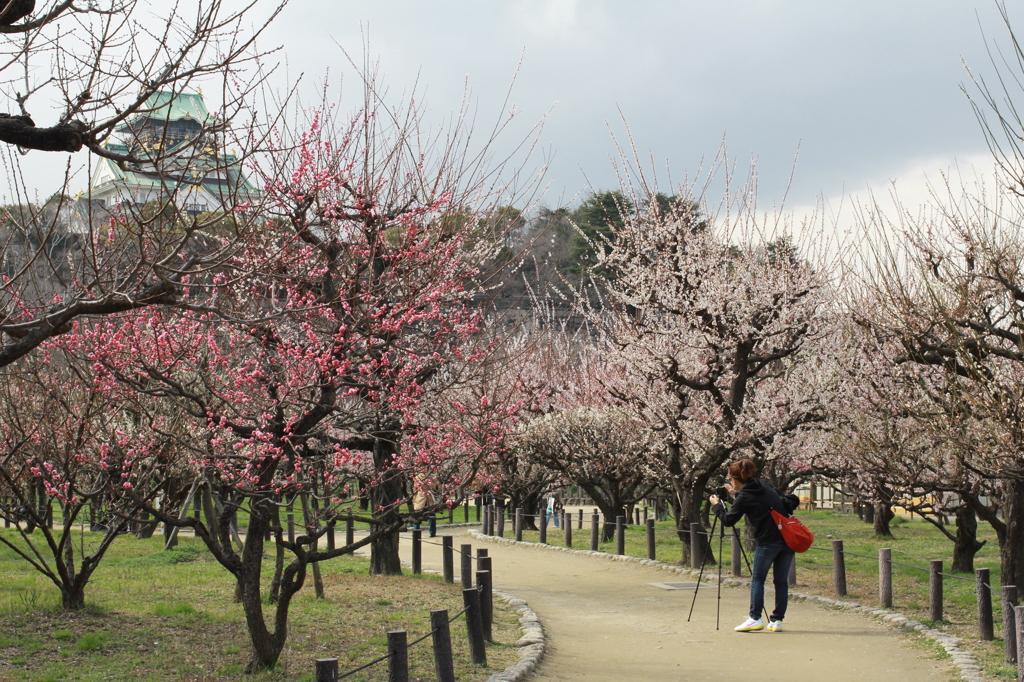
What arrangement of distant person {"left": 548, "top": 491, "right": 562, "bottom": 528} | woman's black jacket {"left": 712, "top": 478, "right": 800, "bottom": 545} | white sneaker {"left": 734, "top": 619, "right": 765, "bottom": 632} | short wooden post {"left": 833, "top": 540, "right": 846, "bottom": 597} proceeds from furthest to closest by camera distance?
distant person {"left": 548, "top": 491, "right": 562, "bottom": 528} < short wooden post {"left": 833, "top": 540, "right": 846, "bottom": 597} < white sneaker {"left": 734, "top": 619, "right": 765, "bottom": 632} < woman's black jacket {"left": 712, "top": 478, "right": 800, "bottom": 545}

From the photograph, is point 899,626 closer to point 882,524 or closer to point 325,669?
point 325,669

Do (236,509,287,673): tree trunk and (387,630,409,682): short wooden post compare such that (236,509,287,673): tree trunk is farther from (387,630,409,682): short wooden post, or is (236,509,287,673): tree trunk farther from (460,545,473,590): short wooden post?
(460,545,473,590): short wooden post

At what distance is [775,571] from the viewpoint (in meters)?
8.80

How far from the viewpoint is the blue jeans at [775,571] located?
8609 millimetres

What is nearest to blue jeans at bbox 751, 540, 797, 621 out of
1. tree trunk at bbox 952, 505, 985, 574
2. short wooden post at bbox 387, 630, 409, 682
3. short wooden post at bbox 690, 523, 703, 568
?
short wooden post at bbox 387, 630, 409, 682

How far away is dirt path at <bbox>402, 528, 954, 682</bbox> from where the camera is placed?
300 inches

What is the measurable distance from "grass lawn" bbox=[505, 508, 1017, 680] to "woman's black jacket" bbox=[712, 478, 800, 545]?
2102 mm

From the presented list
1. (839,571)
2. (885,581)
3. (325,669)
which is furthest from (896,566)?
(325,669)

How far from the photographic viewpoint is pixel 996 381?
26.7 ft

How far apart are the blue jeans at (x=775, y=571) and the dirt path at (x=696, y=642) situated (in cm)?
33

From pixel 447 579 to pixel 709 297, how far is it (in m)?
6.32

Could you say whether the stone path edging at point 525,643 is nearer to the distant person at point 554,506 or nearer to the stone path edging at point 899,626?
the stone path edging at point 899,626

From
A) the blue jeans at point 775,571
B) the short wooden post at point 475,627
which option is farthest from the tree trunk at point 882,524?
the short wooden post at point 475,627

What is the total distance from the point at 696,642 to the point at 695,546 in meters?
5.91
